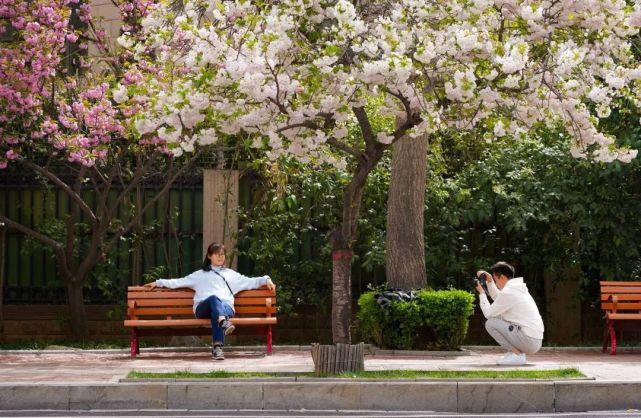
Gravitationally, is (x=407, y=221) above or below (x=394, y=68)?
below

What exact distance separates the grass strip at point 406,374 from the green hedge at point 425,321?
9.83ft

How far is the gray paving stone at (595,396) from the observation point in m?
11.0

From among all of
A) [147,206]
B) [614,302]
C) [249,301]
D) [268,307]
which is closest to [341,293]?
[268,307]

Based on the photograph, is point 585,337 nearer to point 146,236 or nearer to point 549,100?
point 146,236

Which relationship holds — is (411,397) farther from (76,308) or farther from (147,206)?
(76,308)

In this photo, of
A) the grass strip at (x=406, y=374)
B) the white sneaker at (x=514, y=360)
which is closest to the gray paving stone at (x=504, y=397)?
the grass strip at (x=406, y=374)

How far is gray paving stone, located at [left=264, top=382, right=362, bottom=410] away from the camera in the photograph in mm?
10930

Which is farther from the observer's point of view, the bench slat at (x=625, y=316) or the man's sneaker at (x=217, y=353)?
the bench slat at (x=625, y=316)

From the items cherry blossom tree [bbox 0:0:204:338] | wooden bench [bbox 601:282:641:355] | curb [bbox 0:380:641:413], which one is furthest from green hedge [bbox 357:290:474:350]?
curb [bbox 0:380:641:413]

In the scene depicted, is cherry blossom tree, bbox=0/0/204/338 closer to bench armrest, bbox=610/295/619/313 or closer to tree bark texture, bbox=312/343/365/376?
tree bark texture, bbox=312/343/365/376

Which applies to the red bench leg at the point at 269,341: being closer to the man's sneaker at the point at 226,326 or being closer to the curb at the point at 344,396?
the man's sneaker at the point at 226,326

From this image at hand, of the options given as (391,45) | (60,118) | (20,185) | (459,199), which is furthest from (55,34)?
(391,45)

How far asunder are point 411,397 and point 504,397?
815mm

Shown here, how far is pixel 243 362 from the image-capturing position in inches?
556
